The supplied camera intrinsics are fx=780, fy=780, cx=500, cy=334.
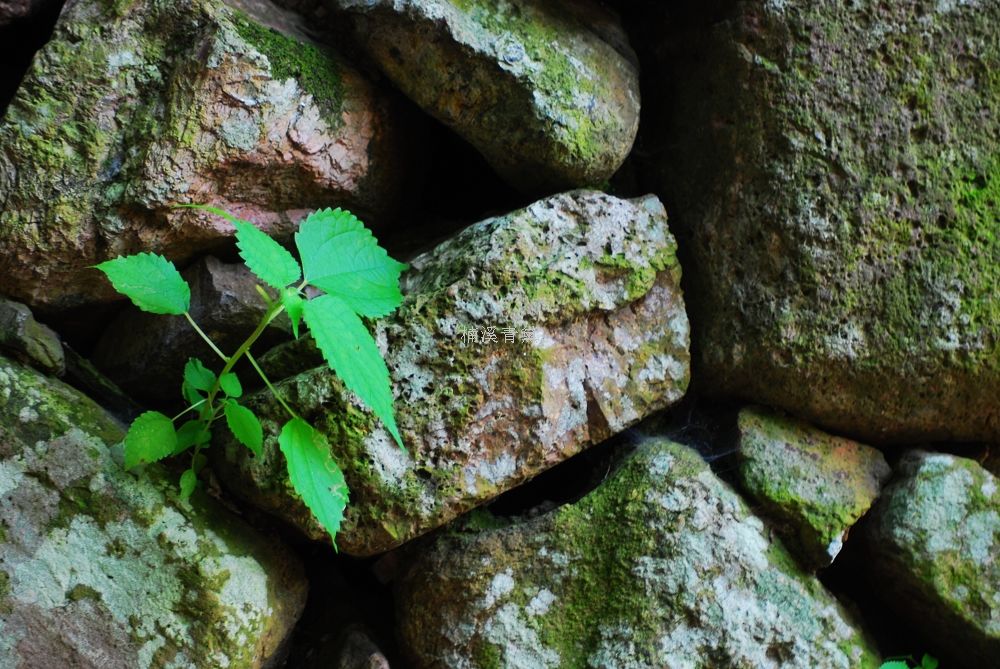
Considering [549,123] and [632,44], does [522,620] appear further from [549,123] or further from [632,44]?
[632,44]

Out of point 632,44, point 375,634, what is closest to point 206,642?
point 375,634

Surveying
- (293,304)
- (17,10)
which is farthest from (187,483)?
(17,10)

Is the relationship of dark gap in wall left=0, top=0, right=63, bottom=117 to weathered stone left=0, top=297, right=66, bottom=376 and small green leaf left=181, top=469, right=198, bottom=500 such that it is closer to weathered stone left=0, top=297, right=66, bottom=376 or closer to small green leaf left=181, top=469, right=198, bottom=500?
weathered stone left=0, top=297, right=66, bottom=376

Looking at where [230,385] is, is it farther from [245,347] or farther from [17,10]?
[17,10]

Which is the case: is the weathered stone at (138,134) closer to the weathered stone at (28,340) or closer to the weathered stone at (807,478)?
the weathered stone at (28,340)

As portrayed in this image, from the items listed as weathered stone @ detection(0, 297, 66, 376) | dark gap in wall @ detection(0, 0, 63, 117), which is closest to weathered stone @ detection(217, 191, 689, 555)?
weathered stone @ detection(0, 297, 66, 376)
